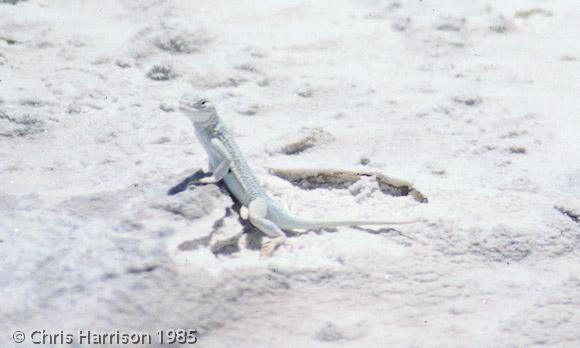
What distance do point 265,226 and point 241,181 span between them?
235 mm

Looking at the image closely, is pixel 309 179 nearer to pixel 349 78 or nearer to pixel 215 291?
pixel 215 291

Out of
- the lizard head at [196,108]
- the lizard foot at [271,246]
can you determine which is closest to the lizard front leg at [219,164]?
the lizard head at [196,108]

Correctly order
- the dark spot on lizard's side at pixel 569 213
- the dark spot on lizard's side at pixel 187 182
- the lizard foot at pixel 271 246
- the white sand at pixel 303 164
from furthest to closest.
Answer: the dark spot on lizard's side at pixel 569 213 → the dark spot on lizard's side at pixel 187 182 → the lizard foot at pixel 271 246 → the white sand at pixel 303 164

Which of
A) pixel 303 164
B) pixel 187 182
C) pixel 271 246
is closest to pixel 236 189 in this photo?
pixel 187 182

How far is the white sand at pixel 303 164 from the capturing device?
8.65 feet

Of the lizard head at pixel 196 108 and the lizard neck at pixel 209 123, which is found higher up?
the lizard head at pixel 196 108

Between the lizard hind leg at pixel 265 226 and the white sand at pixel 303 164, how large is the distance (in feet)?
0.14

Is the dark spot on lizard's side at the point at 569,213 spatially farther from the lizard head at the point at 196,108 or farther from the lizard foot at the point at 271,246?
the lizard head at the point at 196,108

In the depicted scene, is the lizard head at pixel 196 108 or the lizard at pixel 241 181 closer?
the lizard at pixel 241 181

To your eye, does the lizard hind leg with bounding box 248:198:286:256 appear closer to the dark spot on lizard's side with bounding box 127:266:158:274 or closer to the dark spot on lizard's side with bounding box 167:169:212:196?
the dark spot on lizard's side with bounding box 167:169:212:196

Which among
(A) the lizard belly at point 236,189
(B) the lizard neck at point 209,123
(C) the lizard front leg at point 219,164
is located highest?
(B) the lizard neck at point 209,123

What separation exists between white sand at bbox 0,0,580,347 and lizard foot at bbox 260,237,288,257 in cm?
3

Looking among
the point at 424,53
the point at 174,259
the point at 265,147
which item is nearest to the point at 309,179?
the point at 265,147

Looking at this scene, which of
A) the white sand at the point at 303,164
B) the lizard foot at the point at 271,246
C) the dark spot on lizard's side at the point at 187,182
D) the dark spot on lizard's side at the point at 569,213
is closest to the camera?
the white sand at the point at 303,164
